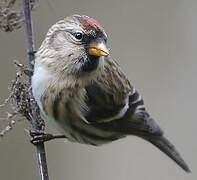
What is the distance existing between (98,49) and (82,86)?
0.39 m

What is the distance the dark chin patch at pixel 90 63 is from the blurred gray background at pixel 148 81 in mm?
2421

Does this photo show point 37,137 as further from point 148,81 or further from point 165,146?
point 148,81

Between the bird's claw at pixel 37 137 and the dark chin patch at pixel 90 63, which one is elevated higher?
the dark chin patch at pixel 90 63

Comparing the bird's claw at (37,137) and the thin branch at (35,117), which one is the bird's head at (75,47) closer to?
the thin branch at (35,117)

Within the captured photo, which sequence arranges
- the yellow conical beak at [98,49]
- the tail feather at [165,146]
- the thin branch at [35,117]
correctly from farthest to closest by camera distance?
the tail feather at [165,146]
the yellow conical beak at [98,49]
the thin branch at [35,117]

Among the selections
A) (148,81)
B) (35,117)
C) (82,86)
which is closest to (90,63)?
(82,86)

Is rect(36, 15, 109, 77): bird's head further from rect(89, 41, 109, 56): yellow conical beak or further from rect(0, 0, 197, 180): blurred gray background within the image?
rect(0, 0, 197, 180): blurred gray background

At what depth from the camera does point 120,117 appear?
12.6 feet

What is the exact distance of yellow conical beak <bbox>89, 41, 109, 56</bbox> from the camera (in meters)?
3.17

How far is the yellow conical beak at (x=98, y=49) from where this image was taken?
3166mm

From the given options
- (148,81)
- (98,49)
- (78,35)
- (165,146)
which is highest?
(148,81)

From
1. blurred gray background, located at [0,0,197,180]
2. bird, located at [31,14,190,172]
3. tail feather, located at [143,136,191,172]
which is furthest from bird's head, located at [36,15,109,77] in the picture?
blurred gray background, located at [0,0,197,180]

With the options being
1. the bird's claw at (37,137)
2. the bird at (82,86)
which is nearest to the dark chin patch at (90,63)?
the bird at (82,86)

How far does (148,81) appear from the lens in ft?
21.1
